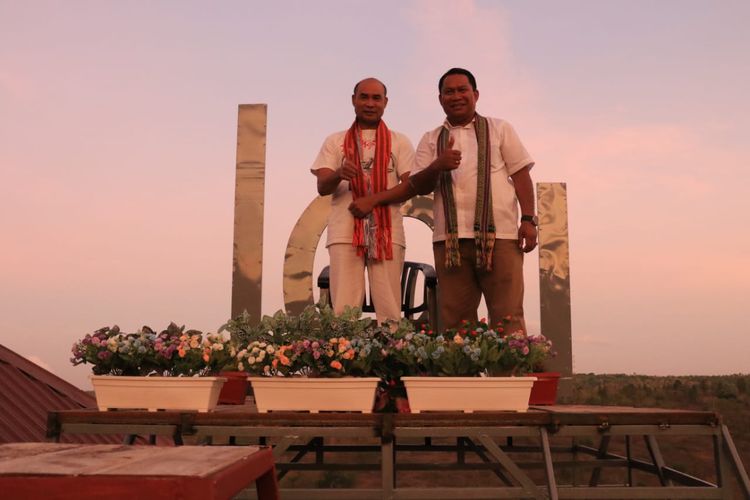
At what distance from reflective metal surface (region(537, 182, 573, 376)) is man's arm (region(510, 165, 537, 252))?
300 centimetres

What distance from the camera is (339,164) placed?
5004 mm

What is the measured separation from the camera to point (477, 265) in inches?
178

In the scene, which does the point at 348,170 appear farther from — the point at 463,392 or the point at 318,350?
the point at 463,392

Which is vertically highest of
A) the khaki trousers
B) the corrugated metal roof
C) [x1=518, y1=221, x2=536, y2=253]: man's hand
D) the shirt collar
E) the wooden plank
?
the shirt collar

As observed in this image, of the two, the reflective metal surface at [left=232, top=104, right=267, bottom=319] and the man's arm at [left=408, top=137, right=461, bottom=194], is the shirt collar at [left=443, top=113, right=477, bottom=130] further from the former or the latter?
the reflective metal surface at [left=232, top=104, right=267, bottom=319]

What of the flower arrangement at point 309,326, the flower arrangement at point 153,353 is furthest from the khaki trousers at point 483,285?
the flower arrangement at point 153,353

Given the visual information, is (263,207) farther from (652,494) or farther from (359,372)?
(652,494)

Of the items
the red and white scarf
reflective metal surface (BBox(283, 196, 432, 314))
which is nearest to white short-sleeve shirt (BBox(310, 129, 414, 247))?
the red and white scarf

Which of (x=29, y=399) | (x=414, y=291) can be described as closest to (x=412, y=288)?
(x=414, y=291)

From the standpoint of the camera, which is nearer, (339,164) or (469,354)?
(469,354)

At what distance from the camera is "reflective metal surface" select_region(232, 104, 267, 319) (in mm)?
7074

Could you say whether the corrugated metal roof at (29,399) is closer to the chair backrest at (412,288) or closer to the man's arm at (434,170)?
the chair backrest at (412,288)

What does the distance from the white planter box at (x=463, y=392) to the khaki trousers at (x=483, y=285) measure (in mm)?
1049

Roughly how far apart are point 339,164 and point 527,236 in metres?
1.42
